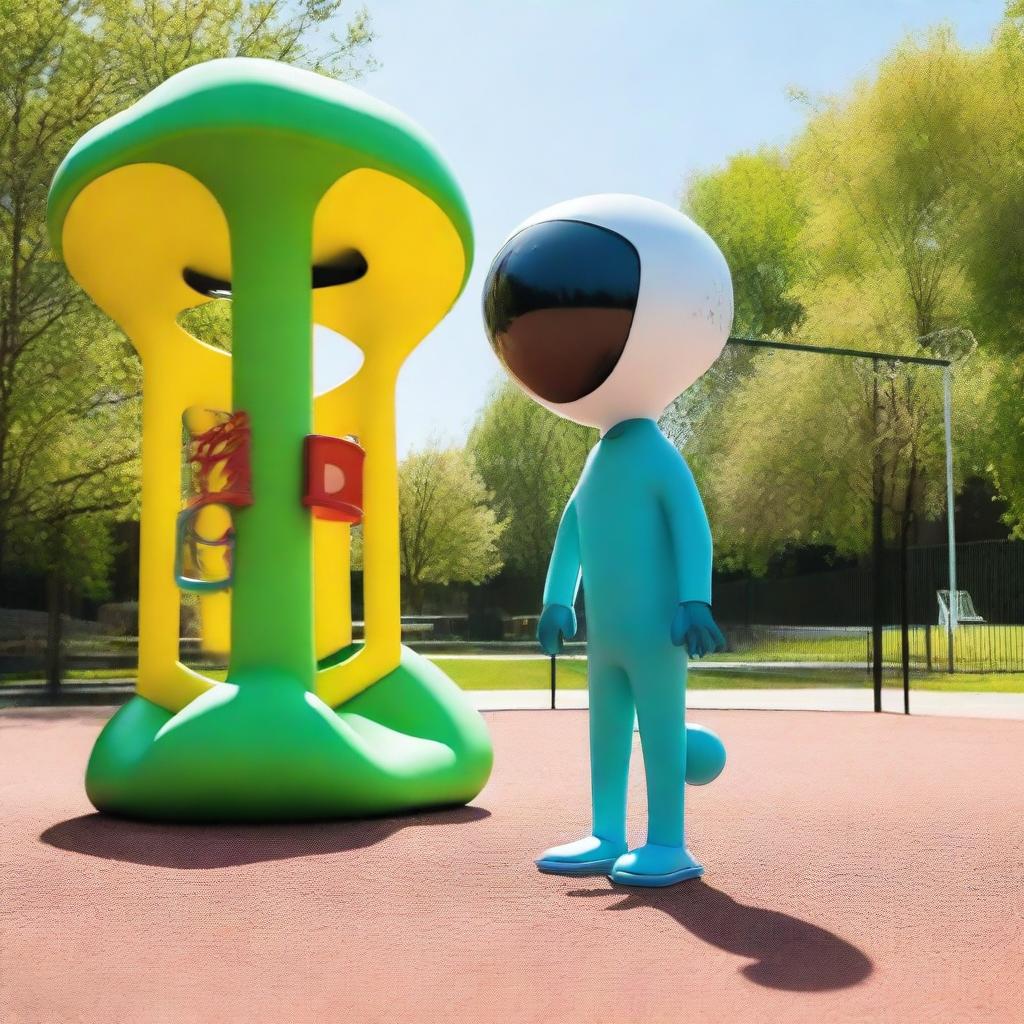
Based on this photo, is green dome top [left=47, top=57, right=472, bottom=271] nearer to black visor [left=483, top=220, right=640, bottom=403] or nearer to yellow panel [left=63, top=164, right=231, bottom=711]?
yellow panel [left=63, top=164, right=231, bottom=711]

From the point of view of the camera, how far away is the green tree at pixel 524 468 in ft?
149

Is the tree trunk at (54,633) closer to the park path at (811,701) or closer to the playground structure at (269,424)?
the park path at (811,701)

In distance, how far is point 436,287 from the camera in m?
8.69

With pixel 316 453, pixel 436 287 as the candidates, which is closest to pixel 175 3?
pixel 436 287

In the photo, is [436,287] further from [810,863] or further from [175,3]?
[175,3]

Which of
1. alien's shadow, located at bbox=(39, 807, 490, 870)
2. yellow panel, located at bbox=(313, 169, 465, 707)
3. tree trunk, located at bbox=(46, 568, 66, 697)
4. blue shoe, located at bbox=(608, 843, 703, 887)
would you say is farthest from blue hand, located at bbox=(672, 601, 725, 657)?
tree trunk, located at bbox=(46, 568, 66, 697)

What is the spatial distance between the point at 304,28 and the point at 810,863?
62.4ft

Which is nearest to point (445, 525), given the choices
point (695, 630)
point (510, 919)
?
point (695, 630)

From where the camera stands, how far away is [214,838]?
256 inches

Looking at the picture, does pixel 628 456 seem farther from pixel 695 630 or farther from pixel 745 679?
pixel 745 679

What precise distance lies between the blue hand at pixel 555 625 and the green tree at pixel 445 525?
3842cm

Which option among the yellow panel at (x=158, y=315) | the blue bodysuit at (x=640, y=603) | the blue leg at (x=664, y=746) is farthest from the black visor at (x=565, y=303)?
the yellow panel at (x=158, y=315)

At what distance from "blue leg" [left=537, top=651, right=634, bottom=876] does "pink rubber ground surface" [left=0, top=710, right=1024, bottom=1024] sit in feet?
0.64

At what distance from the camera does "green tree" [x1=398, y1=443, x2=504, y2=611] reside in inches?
1767
